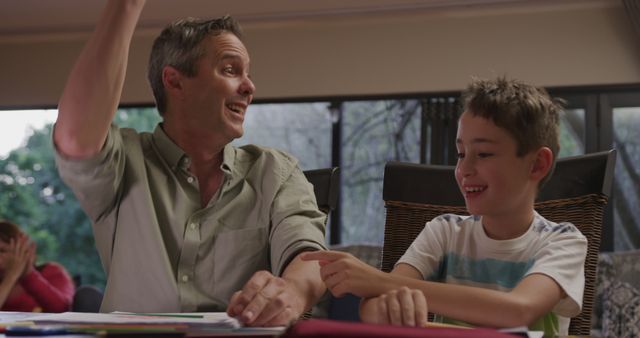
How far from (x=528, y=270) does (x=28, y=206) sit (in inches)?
266

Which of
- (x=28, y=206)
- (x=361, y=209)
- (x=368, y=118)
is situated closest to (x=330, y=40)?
(x=368, y=118)

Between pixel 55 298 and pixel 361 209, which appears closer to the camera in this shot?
pixel 55 298

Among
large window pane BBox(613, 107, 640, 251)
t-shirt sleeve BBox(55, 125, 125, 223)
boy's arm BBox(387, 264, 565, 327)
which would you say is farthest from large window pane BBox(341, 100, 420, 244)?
boy's arm BBox(387, 264, 565, 327)

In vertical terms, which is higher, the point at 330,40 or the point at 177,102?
the point at 330,40

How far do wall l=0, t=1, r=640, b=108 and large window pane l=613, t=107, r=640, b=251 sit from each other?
390 mm

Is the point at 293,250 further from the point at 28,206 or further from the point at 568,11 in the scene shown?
the point at 28,206

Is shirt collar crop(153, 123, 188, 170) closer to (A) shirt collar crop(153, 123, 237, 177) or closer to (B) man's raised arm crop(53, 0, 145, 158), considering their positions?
(A) shirt collar crop(153, 123, 237, 177)

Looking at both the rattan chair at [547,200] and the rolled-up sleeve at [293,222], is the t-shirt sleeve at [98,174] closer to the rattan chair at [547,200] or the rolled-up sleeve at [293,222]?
the rolled-up sleeve at [293,222]

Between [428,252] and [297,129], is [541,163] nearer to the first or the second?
[428,252]

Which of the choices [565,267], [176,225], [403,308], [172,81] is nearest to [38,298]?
[172,81]

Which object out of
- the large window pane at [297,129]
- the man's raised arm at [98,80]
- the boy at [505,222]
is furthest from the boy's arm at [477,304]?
the large window pane at [297,129]

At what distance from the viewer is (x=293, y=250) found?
51.8 inches

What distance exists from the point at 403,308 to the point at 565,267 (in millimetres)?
423

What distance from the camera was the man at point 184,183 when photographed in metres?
1.23
